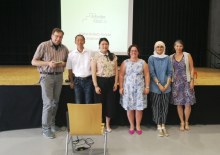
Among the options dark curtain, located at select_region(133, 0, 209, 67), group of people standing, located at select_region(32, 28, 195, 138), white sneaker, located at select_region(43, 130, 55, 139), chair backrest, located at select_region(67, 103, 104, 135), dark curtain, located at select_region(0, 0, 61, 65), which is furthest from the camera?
dark curtain, located at select_region(133, 0, 209, 67)

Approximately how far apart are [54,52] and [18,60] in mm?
4633

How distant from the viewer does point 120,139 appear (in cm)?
368

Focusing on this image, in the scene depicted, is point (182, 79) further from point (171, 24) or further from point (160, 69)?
point (171, 24)

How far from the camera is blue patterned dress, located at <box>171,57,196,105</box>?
3.91 m

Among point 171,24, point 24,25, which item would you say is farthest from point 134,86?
point 24,25

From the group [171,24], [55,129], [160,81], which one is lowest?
[55,129]

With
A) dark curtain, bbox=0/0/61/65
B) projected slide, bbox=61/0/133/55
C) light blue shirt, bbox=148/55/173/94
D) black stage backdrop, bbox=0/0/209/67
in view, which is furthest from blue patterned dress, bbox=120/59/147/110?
dark curtain, bbox=0/0/61/65

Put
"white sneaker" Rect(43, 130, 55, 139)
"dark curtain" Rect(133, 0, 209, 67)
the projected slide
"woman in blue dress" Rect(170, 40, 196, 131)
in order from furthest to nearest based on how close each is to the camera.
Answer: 1. "dark curtain" Rect(133, 0, 209, 67)
2. the projected slide
3. "woman in blue dress" Rect(170, 40, 196, 131)
4. "white sneaker" Rect(43, 130, 55, 139)

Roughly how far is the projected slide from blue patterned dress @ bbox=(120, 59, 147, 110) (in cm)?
249

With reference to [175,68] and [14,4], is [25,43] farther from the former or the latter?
[175,68]

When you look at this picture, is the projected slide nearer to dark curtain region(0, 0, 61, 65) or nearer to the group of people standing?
dark curtain region(0, 0, 61, 65)

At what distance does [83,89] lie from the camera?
3770 millimetres

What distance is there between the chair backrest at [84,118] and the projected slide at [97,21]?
→ 3452 mm

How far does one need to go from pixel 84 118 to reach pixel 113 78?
1085 mm
